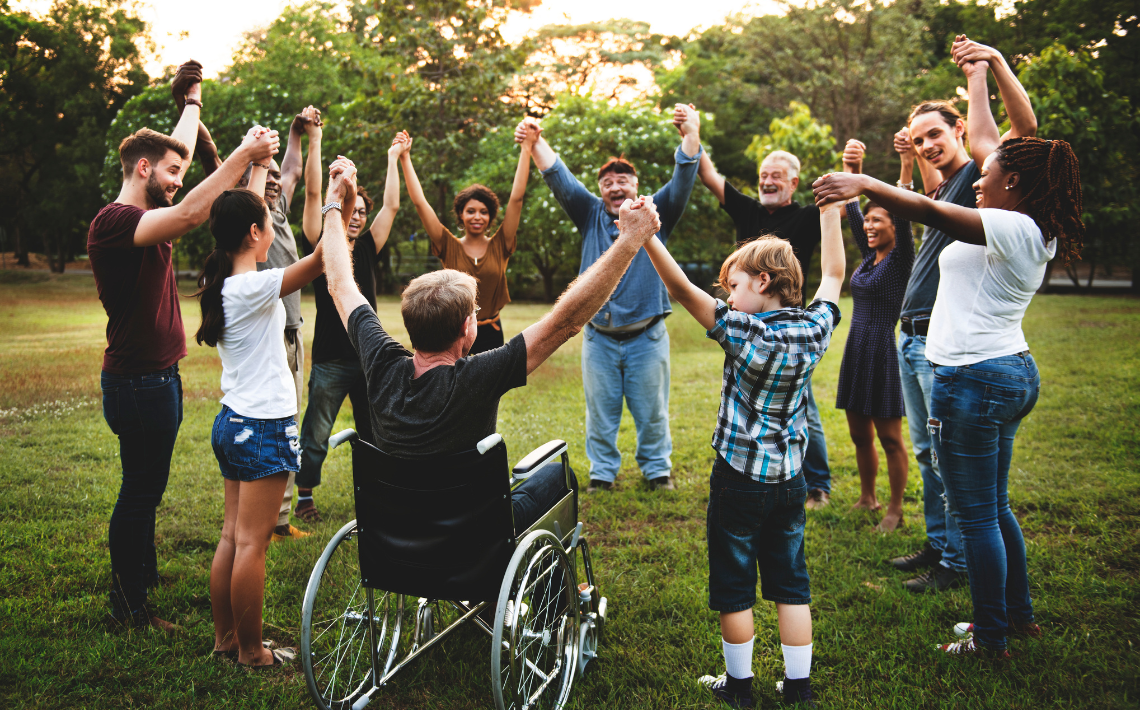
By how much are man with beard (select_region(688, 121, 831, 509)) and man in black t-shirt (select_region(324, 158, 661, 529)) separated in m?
2.52

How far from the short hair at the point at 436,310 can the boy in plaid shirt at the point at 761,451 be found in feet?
2.11

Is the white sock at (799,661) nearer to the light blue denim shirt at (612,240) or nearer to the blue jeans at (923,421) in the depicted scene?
the blue jeans at (923,421)

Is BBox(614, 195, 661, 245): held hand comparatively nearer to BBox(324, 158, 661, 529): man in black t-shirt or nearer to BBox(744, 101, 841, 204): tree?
BBox(324, 158, 661, 529): man in black t-shirt

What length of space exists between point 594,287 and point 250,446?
58.3 inches

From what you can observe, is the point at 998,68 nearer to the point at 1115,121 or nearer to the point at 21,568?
the point at 21,568

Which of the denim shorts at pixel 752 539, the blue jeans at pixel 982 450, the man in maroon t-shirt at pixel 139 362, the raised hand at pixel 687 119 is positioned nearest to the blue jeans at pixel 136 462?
the man in maroon t-shirt at pixel 139 362

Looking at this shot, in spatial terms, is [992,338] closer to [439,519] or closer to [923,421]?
[923,421]

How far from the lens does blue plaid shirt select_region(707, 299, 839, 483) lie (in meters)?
2.26

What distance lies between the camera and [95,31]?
1024 inches

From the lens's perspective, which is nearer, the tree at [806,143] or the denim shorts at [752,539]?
the denim shorts at [752,539]

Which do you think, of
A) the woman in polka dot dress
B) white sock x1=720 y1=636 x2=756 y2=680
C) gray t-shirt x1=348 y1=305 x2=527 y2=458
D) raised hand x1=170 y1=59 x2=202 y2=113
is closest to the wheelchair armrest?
gray t-shirt x1=348 y1=305 x2=527 y2=458

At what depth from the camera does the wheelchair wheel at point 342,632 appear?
223 cm

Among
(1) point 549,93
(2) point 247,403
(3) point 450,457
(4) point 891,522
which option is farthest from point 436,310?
(1) point 549,93

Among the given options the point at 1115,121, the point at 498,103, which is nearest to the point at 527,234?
the point at 498,103
